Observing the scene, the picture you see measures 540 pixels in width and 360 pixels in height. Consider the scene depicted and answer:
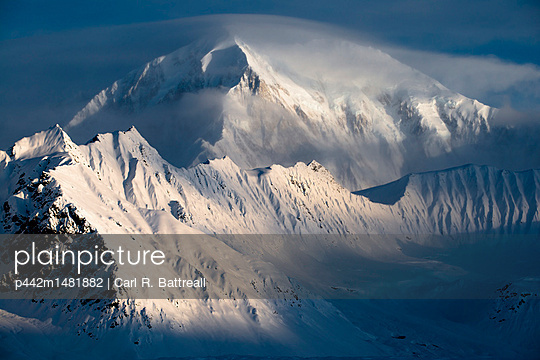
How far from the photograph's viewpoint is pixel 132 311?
169 m

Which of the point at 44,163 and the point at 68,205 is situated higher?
the point at 44,163

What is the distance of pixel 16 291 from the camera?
540 feet

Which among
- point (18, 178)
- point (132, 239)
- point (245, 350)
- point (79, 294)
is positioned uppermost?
point (18, 178)

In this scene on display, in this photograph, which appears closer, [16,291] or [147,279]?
[16,291]

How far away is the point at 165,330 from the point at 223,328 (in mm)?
18182

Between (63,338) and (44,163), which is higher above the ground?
(44,163)

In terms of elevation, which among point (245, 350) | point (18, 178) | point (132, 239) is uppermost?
point (18, 178)

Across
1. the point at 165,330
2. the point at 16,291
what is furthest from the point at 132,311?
the point at 16,291

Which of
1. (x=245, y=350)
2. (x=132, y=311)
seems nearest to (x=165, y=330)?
(x=132, y=311)

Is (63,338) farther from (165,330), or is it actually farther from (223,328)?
(223,328)

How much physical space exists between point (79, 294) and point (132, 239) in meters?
19.6

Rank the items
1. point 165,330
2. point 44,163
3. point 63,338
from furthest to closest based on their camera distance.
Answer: point 44,163 → point 165,330 → point 63,338

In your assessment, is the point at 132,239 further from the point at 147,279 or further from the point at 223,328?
the point at 223,328

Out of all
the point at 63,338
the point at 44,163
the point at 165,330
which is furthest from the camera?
the point at 44,163
